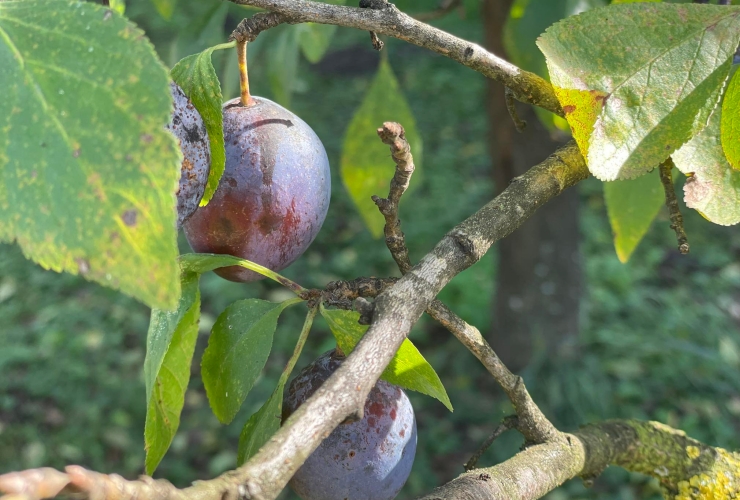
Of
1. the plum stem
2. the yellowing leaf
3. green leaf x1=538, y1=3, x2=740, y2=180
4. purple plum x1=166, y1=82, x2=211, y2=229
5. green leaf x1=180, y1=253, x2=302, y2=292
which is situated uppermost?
green leaf x1=538, y1=3, x2=740, y2=180

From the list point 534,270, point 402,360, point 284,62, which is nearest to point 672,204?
point 402,360

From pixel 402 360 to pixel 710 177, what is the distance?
→ 275 millimetres

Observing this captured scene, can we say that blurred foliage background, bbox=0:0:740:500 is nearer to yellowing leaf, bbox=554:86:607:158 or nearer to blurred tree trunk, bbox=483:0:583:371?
blurred tree trunk, bbox=483:0:583:371

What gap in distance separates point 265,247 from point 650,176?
44 centimetres

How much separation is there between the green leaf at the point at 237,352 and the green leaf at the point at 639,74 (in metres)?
0.26

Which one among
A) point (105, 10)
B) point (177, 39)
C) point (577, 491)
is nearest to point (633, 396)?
point (577, 491)

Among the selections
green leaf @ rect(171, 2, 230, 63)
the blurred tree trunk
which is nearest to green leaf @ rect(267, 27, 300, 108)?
green leaf @ rect(171, 2, 230, 63)

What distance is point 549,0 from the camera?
1.08 meters

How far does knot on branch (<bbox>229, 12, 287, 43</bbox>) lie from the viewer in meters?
0.53

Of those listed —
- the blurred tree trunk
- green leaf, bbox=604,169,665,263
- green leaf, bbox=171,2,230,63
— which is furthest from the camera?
the blurred tree trunk

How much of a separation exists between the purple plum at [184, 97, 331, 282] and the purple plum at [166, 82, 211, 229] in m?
0.07

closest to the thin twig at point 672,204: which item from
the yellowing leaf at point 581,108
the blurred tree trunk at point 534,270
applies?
the yellowing leaf at point 581,108

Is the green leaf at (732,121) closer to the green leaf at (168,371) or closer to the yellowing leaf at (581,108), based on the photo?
the yellowing leaf at (581,108)

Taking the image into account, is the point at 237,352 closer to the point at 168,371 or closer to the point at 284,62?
the point at 168,371
